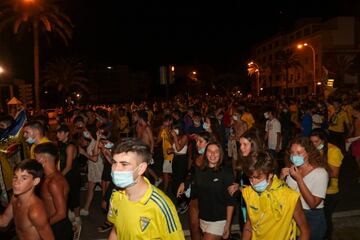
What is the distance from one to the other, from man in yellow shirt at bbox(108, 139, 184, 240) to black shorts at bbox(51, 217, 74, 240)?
1.64 m

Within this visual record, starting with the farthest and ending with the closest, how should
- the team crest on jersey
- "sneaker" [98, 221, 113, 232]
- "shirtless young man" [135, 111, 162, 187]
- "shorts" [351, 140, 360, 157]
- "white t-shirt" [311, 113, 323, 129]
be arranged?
1. "white t-shirt" [311, 113, 323, 129]
2. "shorts" [351, 140, 360, 157]
3. "shirtless young man" [135, 111, 162, 187]
4. "sneaker" [98, 221, 113, 232]
5. the team crest on jersey

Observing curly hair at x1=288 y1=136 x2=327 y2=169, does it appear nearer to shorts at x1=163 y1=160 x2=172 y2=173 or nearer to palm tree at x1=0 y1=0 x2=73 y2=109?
shorts at x1=163 y1=160 x2=172 y2=173

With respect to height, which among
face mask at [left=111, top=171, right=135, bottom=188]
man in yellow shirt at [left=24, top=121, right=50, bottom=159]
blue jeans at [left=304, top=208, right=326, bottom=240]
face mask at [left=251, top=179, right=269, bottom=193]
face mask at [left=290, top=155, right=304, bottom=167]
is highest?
man in yellow shirt at [left=24, top=121, right=50, bottom=159]

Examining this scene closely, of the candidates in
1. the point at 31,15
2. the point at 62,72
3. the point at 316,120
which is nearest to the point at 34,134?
the point at 316,120

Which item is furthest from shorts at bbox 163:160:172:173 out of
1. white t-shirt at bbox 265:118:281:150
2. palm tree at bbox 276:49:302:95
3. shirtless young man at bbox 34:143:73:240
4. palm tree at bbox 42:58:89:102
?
palm tree at bbox 276:49:302:95

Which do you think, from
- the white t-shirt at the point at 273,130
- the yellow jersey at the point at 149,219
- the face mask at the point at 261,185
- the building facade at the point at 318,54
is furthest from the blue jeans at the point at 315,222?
the building facade at the point at 318,54

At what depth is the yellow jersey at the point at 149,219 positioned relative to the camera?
3.06 m

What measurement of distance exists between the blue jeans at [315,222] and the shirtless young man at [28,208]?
8.97ft

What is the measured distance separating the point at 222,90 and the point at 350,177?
75048mm

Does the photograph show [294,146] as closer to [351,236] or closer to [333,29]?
[351,236]

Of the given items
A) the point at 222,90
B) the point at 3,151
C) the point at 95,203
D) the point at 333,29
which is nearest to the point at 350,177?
the point at 95,203

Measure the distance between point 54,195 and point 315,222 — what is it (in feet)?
9.76

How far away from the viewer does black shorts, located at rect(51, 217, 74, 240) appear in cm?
456

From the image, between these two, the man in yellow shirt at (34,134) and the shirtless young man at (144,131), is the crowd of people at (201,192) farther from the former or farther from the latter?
the shirtless young man at (144,131)
